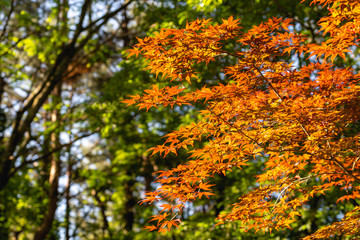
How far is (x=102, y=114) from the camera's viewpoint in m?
6.17

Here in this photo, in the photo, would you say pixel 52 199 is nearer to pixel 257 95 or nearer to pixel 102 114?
pixel 102 114

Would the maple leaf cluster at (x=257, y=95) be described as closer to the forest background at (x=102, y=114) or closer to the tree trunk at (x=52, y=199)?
the forest background at (x=102, y=114)

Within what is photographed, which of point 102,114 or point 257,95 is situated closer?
point 257,95

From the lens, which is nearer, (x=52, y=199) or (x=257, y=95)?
(x=257, y=95)

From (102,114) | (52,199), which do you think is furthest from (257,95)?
(52,199)

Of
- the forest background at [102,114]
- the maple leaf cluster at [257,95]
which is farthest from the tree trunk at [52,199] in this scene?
the maple leaf cluster at [257,95]

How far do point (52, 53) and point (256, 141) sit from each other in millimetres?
7454

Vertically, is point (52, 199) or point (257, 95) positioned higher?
point (52, 199)

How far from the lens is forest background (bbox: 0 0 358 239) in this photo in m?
5.00

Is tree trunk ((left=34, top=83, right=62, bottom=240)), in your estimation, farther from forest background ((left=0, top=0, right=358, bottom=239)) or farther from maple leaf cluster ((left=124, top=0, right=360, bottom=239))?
maple leaf cluster ((left=124, top=0, right=360, bottom=239))

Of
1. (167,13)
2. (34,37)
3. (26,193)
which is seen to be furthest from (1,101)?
(167,13)

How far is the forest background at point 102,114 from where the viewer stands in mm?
4996

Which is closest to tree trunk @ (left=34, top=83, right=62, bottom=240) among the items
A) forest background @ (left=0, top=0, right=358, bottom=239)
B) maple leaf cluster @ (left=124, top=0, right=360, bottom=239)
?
forest background @ (left=0, top=0, right=358, bottom=239)

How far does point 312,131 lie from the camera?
2545mm
